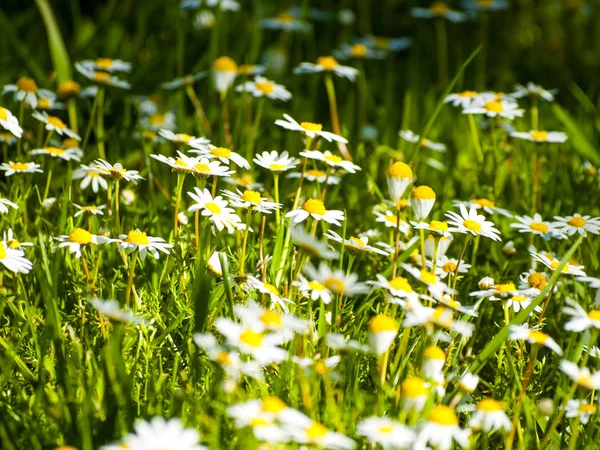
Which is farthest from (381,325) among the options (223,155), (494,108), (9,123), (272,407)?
(494,108)

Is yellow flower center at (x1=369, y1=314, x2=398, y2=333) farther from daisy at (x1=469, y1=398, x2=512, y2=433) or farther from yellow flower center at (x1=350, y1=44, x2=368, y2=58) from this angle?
yellow flower center at (x1=350, y1=44, x2=368, y2=58)

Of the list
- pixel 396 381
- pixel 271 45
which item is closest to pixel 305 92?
pixel 271 45

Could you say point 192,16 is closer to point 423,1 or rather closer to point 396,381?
point 423,1

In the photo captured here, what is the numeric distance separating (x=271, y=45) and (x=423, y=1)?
4.11 ft

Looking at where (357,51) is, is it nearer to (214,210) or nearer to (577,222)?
(577,222)

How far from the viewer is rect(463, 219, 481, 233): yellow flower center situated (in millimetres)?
1636

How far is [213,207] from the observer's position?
158 centimetres

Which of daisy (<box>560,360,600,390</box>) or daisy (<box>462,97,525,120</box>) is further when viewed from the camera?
daisy (<box>462,97,525,120</box>)

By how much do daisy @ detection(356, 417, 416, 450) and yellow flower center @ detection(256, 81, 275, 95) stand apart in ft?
5.02

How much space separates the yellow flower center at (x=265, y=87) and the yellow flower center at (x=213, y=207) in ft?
3.06

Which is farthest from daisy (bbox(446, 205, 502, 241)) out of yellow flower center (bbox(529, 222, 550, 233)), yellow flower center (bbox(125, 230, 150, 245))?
yellow flower center (bbox(125, 230, 150, 245))

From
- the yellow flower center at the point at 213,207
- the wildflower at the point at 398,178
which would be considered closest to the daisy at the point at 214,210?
the yellow flower center at the point at 213,207

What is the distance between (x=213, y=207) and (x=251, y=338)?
0.47 m

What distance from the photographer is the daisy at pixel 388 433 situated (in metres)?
1.06
